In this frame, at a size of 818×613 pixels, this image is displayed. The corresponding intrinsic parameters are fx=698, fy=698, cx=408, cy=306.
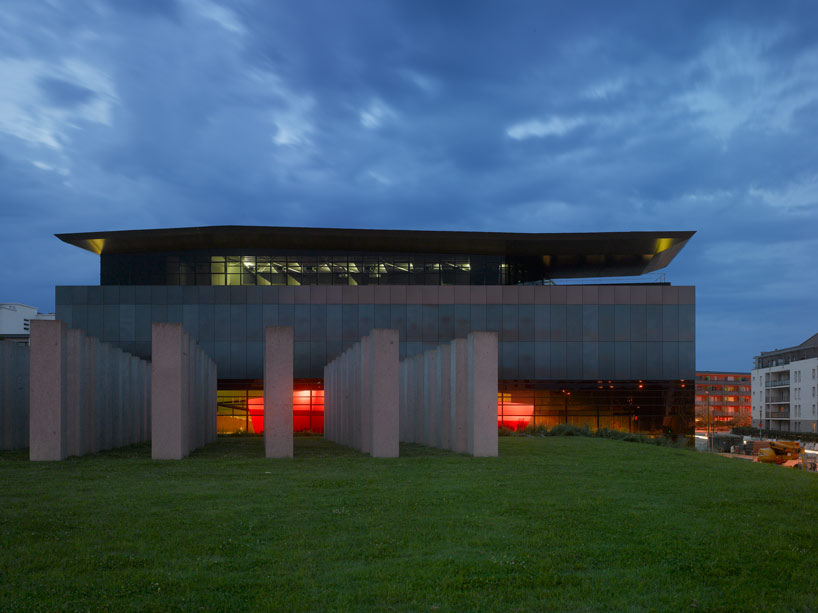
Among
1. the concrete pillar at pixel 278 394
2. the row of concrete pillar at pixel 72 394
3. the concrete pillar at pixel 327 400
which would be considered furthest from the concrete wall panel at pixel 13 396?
the concrete pillar at pixel 327 400

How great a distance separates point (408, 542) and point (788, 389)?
13852 centimetres

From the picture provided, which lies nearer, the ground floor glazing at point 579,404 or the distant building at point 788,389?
the ground floor glazing at point 579,404

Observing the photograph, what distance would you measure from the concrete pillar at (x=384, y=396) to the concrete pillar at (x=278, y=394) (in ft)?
8.62

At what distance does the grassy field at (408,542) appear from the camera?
709 centimetres

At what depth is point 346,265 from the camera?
161 ft

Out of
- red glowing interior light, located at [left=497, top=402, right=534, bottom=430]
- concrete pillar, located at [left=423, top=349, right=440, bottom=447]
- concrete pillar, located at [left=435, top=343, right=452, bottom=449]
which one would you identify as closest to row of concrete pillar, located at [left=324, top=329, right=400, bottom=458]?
concrete pillar, located at [left=435, top=343, right=452, bottom=449]

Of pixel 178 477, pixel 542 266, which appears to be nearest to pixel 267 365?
pixel 178 477

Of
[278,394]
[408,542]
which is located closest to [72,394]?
[278,394]

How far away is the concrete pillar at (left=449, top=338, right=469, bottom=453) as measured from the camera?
878 inches

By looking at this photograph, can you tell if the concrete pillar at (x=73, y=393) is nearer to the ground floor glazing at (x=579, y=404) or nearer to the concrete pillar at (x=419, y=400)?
the concrete pillar at (x=419, y=400)

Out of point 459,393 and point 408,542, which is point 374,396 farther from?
point 408,542

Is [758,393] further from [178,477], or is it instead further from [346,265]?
[178,477]

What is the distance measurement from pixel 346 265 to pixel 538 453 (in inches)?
1132

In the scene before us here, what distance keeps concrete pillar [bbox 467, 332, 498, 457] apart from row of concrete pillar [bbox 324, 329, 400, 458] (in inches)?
94.4
